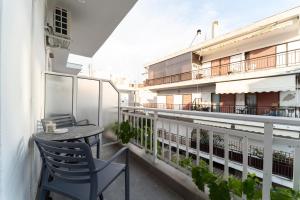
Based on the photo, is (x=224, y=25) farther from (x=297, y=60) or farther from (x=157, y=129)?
(x=157, y=129)

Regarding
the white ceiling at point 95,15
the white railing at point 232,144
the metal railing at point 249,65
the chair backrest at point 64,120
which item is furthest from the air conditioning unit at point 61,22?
the metal railing at point 249,65

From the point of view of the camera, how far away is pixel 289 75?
7.30 metres

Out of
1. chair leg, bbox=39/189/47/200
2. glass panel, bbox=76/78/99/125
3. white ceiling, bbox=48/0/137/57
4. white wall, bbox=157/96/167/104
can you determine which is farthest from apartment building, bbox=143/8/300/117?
chair leg, bbox=39/189/47/200

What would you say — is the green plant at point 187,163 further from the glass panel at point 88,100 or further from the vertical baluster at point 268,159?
the glass panel at point 88,100

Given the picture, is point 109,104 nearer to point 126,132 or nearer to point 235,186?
point 126,132

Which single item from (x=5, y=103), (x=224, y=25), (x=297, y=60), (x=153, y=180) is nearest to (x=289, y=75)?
(x=297, y=60)

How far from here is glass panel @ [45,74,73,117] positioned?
2.69 meters

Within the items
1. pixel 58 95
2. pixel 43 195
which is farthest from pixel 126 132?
pixel 43 195

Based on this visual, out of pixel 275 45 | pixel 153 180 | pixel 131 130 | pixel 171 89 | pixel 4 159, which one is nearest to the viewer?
pixel 4 159

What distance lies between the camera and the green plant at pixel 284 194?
3.47 feet

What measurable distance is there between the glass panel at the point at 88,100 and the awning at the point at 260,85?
26.1ft

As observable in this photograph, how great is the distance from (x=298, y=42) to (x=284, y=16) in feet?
4.35

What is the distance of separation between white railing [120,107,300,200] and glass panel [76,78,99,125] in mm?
661

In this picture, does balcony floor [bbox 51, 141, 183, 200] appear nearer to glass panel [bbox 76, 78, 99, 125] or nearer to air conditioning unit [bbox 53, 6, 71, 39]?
glass panel [bbox 76, 78, 99, 125]
